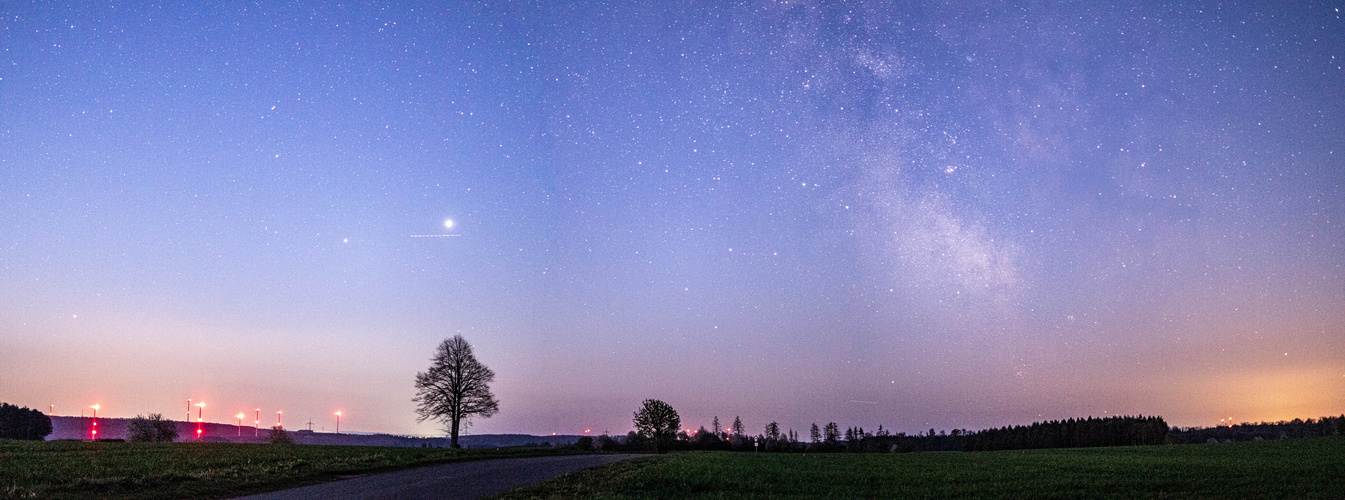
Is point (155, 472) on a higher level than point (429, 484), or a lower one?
higher

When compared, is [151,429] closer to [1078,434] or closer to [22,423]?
[22,423]

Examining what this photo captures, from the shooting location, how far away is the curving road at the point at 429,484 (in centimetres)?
2039

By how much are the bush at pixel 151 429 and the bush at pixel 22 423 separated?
55452 mm

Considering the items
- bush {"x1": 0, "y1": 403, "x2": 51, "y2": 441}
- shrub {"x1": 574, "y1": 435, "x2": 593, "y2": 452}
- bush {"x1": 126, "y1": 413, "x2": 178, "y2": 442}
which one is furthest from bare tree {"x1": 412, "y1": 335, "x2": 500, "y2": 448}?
bush {"x1": 0, "y1": 403, "x2": 51, "y2": 441}

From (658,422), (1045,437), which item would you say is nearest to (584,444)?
Answer: (658,422)

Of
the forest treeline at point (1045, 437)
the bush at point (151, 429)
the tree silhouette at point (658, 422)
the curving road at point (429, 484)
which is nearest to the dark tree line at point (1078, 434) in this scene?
the forest treeline at point (1045, 437)

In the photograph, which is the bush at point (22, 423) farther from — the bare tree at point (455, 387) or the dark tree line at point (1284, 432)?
the dark tree line at point (1284, 432)

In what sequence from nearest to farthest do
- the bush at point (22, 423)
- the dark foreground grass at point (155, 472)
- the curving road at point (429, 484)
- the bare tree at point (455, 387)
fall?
the dark foreground grass at point (155, 472) → the curving road at point (429, 484) → the bare tree at point (455, 387) → the bush at point (22, 423)

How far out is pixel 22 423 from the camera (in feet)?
390

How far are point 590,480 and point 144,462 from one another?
1793 centimetres

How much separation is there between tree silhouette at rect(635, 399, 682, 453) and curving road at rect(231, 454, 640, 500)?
4709 cm

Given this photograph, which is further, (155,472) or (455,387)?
(455,387)

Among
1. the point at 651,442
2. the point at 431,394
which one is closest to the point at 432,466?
the point at 431,394

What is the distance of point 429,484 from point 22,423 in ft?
458
